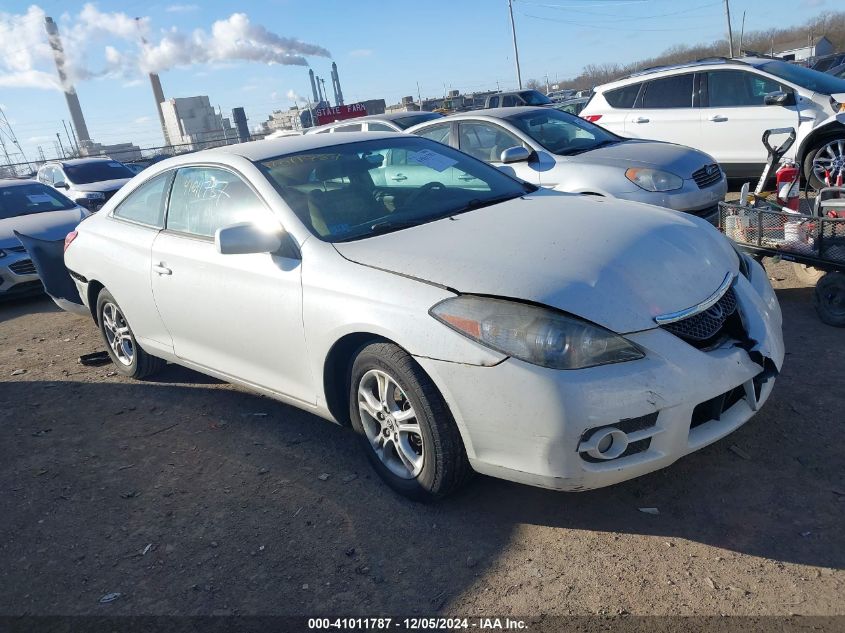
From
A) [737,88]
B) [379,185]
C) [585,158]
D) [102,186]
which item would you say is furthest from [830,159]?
[102,186]

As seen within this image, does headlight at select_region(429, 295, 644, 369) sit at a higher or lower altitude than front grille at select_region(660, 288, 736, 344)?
higher

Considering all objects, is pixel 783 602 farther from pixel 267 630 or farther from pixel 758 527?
pixel 267 630

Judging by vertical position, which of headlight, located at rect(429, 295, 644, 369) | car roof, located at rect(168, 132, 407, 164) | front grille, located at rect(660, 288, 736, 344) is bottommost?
front grille, located at rect(660, 288, 736, 344)

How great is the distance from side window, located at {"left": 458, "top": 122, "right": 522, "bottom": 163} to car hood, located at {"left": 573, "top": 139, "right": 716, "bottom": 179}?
0.89 m

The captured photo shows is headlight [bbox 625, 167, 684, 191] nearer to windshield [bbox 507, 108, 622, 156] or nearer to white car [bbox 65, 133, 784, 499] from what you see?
windshield [bbox 507, 108, 622, 156]

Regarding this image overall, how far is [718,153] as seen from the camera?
923cm

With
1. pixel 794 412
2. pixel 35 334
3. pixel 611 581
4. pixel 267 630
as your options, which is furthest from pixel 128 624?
pixel 35 334

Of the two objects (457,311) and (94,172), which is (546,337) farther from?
(94,172)

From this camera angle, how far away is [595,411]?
8.45 ft

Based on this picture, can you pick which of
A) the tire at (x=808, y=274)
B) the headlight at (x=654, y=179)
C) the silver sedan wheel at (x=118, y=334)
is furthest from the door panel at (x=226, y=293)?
the tire at (x=808, y=274)

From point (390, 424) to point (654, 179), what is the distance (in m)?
4.37

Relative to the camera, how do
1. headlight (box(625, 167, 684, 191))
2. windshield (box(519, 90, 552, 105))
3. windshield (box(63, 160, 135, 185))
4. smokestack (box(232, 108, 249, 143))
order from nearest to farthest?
headlight (box(625, 167, 684, 191)) → windshield (box(63, 160, 135, 185)) → windshield (box(519, 90, 552, 105)) → smokestack (box(232, 108, 249, 143))

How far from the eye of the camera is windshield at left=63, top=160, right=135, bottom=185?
1461 cm

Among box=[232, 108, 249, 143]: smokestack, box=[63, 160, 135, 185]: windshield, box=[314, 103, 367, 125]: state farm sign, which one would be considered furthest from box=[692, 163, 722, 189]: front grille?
box=[314, 103, 367, 125]: state farm sign
